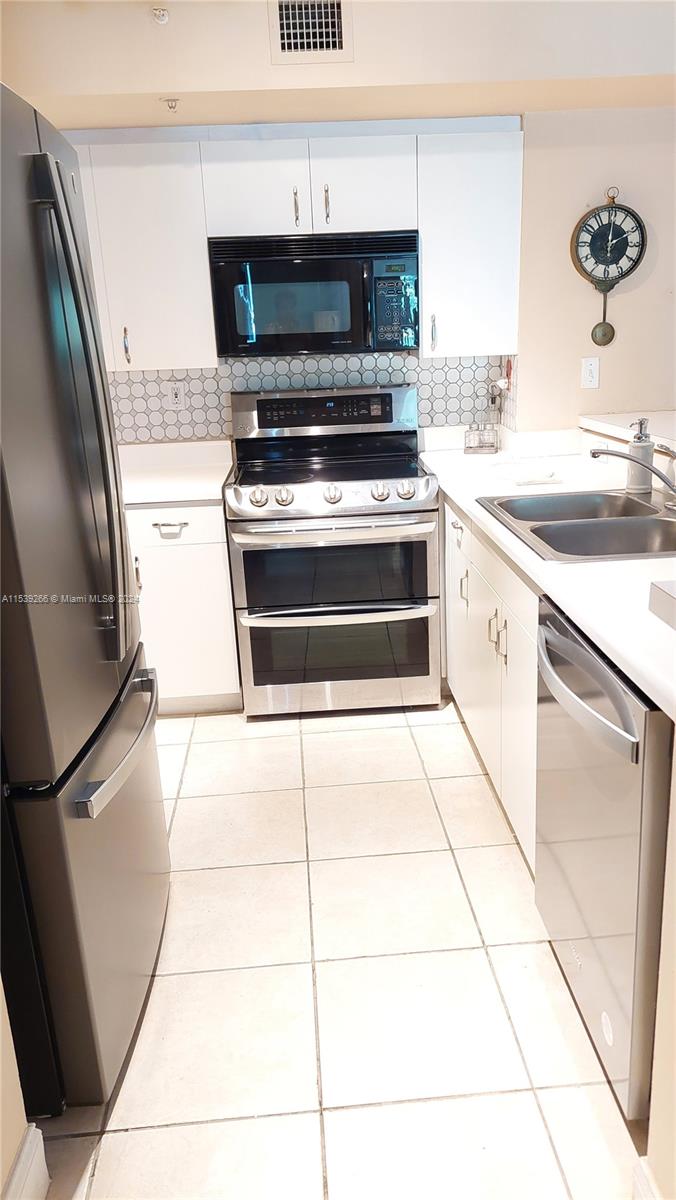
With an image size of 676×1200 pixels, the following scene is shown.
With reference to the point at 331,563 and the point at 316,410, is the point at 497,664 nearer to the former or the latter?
the point at 331,563

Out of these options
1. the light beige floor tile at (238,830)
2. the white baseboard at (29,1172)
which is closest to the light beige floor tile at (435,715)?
the light beige floor tile at (238,830)

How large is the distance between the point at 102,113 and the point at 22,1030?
9.11 ft

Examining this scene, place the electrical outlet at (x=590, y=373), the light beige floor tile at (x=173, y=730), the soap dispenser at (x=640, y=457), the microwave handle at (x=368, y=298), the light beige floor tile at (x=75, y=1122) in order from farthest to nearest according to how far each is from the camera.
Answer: the electrical outlet at (x=590, y=373) → the light beige floor tile at (x=173, y=730) → the microwave handle at (x=368, y=298) → the soap dispenser at (x=640, y=457) → the light beige floor tile at (x=75, y=1122)

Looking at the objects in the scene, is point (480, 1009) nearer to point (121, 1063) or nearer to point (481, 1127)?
point (481, 1127)

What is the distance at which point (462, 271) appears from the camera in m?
3.18

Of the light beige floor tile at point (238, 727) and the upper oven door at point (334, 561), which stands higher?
the upper oven door at point (334, 561)

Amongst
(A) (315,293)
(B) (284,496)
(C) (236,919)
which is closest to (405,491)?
(B) (284,496)

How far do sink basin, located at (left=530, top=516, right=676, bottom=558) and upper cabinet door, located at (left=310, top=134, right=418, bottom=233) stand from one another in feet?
4.99

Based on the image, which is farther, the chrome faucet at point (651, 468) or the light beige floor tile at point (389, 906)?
the chrome faucet at point (651, 468)

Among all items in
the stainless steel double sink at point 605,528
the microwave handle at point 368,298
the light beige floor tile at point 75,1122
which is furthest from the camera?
the microwave handle at point 368,298

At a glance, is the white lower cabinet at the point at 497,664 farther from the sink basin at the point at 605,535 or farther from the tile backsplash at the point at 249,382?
the tile backsplash at the point at 249,382

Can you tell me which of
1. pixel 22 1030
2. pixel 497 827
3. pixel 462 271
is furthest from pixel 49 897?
pixel 462 271

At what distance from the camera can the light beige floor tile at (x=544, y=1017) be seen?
1.68m

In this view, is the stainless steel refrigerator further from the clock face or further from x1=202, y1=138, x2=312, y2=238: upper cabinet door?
the clock face
